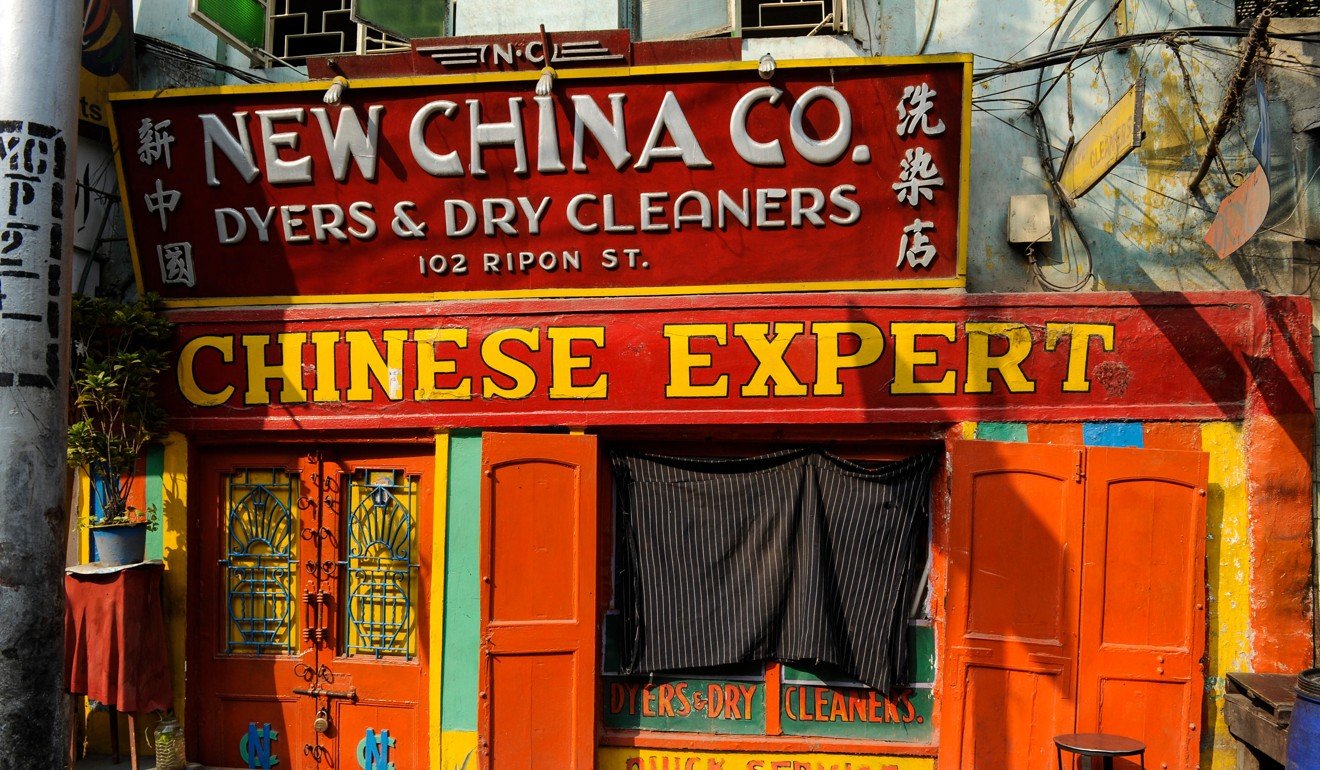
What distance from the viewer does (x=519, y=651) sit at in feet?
21.5

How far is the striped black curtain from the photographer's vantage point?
6.65m

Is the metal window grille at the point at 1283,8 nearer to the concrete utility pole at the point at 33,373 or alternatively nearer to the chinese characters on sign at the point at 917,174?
the chinese characters on sign at the point at 917,174

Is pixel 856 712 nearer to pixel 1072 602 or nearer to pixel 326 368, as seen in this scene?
pixel 1072 602

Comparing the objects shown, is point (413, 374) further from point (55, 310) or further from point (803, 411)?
point (803, 411)

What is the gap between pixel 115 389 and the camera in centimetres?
667

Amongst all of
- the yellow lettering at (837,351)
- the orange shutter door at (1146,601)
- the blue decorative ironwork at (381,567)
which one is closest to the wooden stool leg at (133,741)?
the blue decorative ironwork at (381,567)

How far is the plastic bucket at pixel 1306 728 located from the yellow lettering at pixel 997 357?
89.1 inches

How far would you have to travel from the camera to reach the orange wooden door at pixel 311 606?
7.03m

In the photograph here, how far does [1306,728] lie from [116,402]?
7.69 m

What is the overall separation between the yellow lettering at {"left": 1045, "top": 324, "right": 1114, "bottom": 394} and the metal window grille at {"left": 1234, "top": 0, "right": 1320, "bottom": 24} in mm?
2455

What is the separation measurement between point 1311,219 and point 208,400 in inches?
313

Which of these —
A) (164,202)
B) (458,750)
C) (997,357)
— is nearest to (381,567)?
(458,750)

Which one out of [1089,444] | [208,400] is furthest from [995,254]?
[208,400]

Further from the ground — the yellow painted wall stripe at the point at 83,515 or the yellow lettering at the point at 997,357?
the yellow lettering at the point at 997,357
